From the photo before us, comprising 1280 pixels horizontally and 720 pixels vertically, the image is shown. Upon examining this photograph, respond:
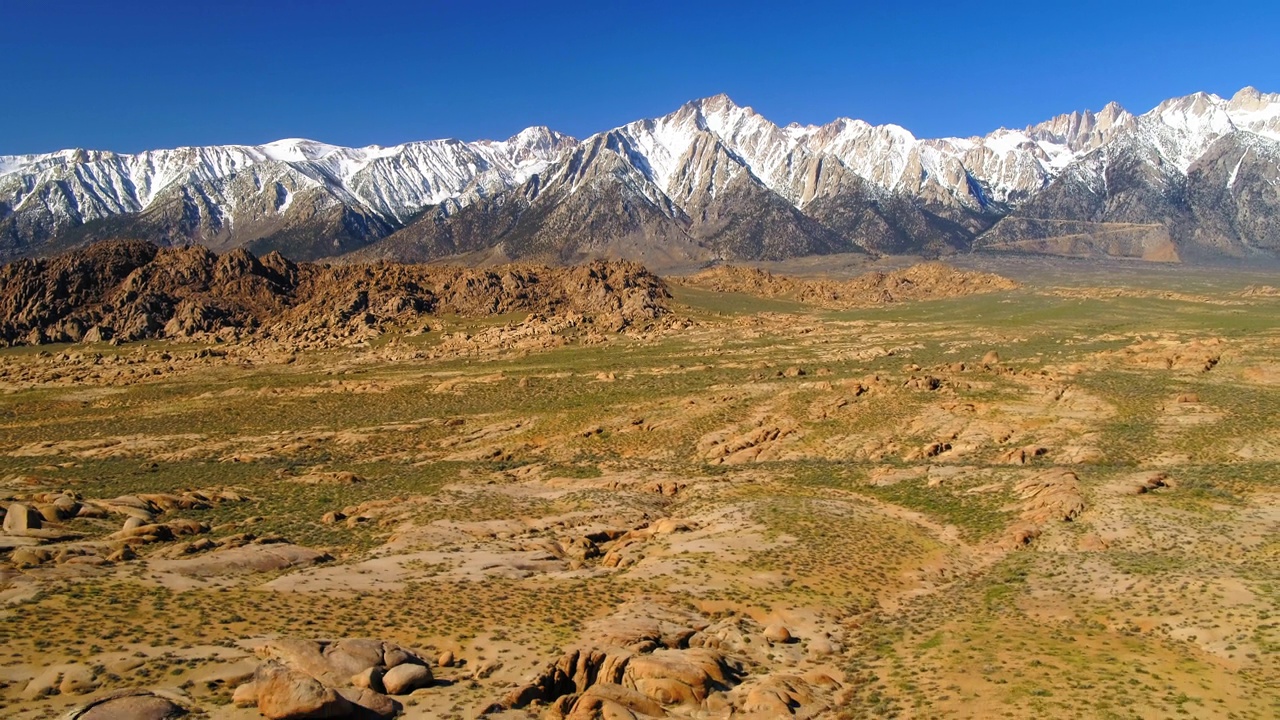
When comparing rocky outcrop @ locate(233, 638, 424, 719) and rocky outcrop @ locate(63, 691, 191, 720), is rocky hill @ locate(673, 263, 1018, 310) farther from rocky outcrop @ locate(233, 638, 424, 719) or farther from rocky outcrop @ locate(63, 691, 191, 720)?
rocky outcrop @ locate(63, 691, 191, 720)

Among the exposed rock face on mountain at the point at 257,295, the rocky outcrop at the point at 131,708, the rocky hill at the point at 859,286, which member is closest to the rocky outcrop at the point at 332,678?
the rocky outcrop at the point at 131,708

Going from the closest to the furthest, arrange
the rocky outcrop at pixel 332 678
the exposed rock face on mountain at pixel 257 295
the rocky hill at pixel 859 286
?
1. the rocky outcrop at pixel 332 678
2. the exposed rock face on mountain at pixel 257 295
3. the rocky hill at pixel 859 286

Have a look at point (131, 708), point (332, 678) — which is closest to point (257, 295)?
point (332, 678)

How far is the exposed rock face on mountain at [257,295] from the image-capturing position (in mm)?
123125

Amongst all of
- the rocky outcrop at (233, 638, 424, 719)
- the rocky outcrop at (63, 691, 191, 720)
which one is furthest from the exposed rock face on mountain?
the rocky outcrop at (63, 691, 191, 720)

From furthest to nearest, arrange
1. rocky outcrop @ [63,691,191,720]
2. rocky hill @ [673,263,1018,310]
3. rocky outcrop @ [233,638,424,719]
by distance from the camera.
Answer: rocky hill @ [673,263,1018,310]
rocky outcrop @ [233,638,424,719]
rocky outcrop @ [63,691,191,720]

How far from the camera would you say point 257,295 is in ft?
451

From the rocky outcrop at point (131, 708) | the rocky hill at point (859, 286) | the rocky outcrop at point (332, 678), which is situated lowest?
the rocky outcrop at point (332, 678)

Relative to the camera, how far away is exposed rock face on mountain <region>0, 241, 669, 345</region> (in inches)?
4847

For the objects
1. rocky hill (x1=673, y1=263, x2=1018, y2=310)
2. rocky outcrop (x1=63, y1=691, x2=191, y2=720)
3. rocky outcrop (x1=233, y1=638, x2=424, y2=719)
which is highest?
rocky hill (x1=673, y1=263, x2=1018, y2=310)

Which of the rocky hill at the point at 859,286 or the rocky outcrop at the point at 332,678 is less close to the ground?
the rocky hill at the point at 859,286

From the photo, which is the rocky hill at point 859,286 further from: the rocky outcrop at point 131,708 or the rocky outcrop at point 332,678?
the rocky outcrop at point 131,708

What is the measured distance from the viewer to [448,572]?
3017cm

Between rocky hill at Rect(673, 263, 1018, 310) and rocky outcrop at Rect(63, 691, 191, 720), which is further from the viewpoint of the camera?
rocky hill at Rect(673, 263, 1018, 310)
